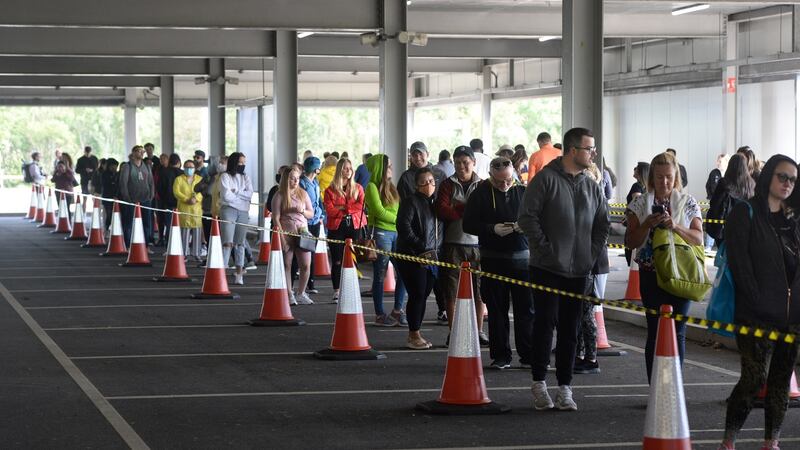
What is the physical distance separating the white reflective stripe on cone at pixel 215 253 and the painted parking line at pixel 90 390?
250 cm

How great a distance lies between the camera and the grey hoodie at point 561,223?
370 inches

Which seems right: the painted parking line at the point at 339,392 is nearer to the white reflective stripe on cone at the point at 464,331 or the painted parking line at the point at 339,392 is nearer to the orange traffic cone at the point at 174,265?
the white reflective stripe on cone at the point at 464,331

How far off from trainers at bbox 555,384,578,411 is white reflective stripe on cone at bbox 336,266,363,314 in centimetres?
275

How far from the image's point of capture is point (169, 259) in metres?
20.8

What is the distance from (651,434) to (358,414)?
3001 millimetres

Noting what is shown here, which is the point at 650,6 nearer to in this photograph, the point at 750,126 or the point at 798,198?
the point at 750,126

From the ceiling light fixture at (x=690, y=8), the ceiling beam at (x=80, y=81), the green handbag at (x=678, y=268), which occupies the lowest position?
the green handbag at (x=678, y=268)

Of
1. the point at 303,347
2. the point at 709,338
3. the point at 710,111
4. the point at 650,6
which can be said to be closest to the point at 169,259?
the point at 303,347

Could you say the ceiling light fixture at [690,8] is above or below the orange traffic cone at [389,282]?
above

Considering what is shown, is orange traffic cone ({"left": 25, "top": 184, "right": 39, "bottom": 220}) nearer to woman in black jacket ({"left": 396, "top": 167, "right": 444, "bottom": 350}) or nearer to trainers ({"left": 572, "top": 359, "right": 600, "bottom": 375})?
woman in black jacket ({"left": 396, "top": 167, "right": 444, "bottom": 350})

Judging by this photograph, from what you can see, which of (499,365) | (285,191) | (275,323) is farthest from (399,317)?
(499,365)

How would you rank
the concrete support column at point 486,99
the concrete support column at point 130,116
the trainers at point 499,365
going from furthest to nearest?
the concrete support column at point 130,116 < the concrete support column at point 486,99 < the trainers at point 499,365

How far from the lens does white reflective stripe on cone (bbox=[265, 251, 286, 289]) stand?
14.3 m

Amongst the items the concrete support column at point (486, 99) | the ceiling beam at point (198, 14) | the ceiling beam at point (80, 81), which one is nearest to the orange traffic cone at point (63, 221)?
the ceiling beam at point (80, 81)
